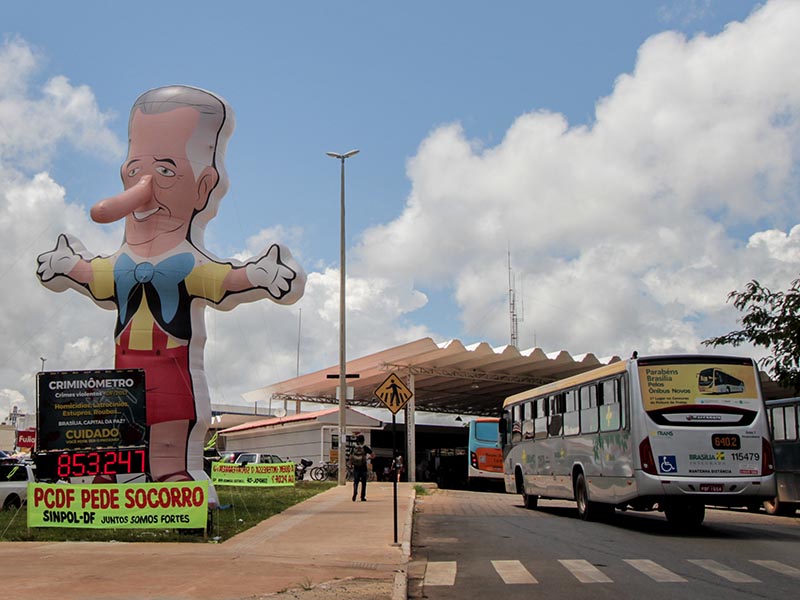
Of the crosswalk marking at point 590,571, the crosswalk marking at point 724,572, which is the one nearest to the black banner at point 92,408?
the crosswalk marking at point 590,571

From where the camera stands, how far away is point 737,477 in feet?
48.4

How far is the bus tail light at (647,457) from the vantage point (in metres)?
14.7

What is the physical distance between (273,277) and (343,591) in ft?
31.9

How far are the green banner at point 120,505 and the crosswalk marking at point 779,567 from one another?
8.07m

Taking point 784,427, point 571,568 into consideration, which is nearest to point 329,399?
point 784,427

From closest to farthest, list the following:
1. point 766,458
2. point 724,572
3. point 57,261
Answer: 1. point 724,572
2. point 766,458
3. point 57,261

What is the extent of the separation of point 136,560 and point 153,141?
9.91 meters

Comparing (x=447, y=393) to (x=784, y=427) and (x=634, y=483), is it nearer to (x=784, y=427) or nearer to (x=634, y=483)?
(x=784, y=427)

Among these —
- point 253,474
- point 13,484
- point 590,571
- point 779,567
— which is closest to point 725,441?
point 779,567

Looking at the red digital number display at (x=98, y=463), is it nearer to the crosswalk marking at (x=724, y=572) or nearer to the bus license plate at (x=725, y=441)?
the crosswalk marking at (x=724, y=572)

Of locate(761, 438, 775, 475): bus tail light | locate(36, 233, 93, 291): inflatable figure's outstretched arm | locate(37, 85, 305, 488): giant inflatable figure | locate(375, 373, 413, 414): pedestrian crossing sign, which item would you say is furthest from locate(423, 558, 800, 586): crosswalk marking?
locate(36, 233, 93, 291): inflatable figure's outstretched arm

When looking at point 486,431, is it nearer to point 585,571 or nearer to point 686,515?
point 686,515

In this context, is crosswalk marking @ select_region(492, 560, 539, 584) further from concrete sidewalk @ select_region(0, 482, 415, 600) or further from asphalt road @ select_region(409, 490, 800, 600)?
concrete sidewalk @ select_region(0, 482, 415, 600)

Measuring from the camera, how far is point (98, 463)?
14805mm
